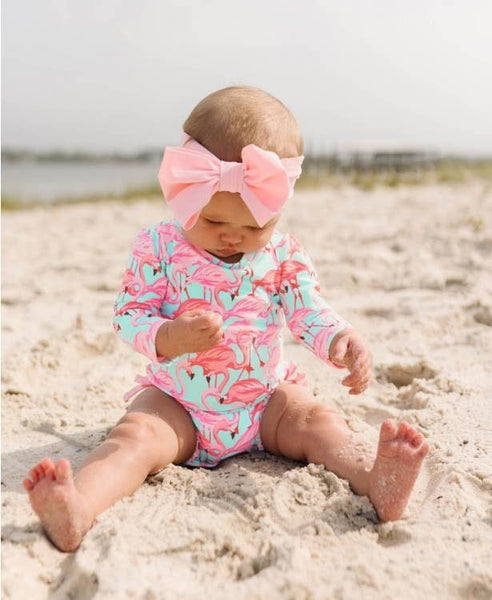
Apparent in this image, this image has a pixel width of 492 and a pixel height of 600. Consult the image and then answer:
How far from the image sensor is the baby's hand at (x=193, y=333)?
5.52 ft

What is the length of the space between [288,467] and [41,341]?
1.45 meters

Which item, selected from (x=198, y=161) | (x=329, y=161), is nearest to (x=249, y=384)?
(x=198, y=161)

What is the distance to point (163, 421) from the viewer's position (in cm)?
191

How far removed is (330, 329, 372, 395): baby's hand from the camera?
179 cm

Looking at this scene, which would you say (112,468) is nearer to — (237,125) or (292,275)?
(292,275)

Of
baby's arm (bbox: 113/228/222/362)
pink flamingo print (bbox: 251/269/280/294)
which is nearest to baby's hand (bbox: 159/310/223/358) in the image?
baby's arm (bbox: 113/228/222/362)

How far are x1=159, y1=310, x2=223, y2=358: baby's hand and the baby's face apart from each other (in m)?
0.24

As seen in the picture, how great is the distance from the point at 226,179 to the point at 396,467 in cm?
80

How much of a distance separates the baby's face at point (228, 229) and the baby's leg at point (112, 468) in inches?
18.3

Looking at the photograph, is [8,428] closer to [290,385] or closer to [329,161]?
[290,385]

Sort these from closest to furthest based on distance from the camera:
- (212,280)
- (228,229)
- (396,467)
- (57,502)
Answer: (57,502)
(396,467)
(228,229)
(212,280)

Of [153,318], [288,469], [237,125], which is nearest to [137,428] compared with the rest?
[153,318]

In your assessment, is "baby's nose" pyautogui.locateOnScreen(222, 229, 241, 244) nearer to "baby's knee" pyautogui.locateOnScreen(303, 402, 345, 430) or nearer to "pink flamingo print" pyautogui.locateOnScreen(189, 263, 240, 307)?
"pink flamingo print" pyautogui.locateOnScreen(189, 263, 240, 307)

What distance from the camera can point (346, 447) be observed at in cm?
182
